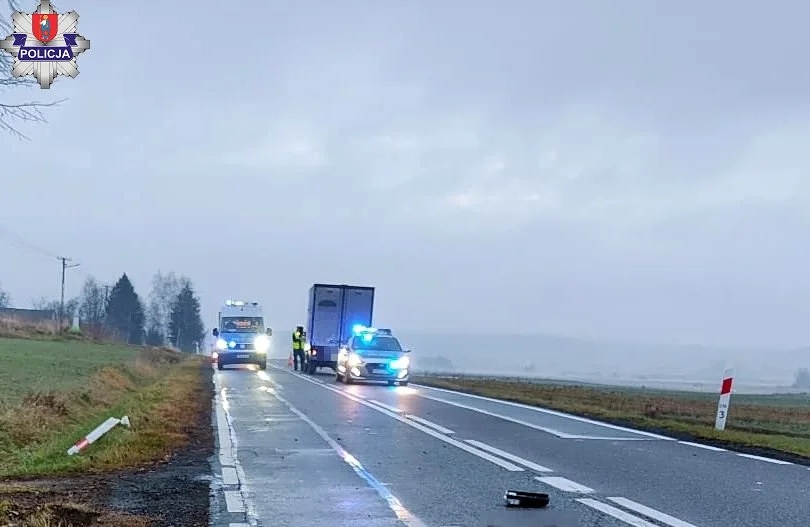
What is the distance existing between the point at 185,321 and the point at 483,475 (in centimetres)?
12982

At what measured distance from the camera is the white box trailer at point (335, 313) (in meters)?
40.9

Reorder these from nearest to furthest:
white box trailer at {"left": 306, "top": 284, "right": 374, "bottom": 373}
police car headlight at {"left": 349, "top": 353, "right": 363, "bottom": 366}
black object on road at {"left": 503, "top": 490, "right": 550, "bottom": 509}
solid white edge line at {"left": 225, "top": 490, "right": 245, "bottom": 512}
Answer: solid white edge line at {"left": 225, "top": 490, "right": 245, "bottom": 512} → black object on road at {"left": 503, "top": 490, "right": 550, "bottom": 509} → police car headlight at {"left": 349, "top": 353, "right": 363, "bottom": 366} → white box trailer at {"left": 306, "top": 284, "right": 374, "bottom": 373}

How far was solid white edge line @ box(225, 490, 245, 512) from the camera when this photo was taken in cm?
815

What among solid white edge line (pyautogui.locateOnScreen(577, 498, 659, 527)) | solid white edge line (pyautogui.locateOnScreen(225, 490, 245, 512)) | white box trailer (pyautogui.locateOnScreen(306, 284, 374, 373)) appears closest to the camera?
solid white edge line (pyautogui.locateOnScreen(577, 498, 659, 527))

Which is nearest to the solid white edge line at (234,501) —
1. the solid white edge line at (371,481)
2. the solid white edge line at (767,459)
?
the solid white edge line at (371,481)

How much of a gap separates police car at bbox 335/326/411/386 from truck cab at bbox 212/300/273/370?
14.0 m

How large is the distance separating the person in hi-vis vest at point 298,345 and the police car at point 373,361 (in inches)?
519

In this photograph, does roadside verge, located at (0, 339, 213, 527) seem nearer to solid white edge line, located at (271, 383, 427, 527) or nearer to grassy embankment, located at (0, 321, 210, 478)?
grassy embankment, located at (0, 321, 210, 478)

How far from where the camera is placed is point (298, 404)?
69.4 ft

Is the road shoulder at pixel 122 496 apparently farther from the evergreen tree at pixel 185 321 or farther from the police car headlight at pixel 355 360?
the evergreen tree at pixel 185 321

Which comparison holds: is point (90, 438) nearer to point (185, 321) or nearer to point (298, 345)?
point (298, 345)

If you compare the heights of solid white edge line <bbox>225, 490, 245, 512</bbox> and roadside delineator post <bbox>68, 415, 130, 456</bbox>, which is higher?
solid white edge line <bbox>225, 490, 245, 512</bbox>

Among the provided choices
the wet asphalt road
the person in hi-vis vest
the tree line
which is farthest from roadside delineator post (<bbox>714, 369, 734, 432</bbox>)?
the tree line

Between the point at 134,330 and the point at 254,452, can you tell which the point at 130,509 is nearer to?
the point at 254,452
